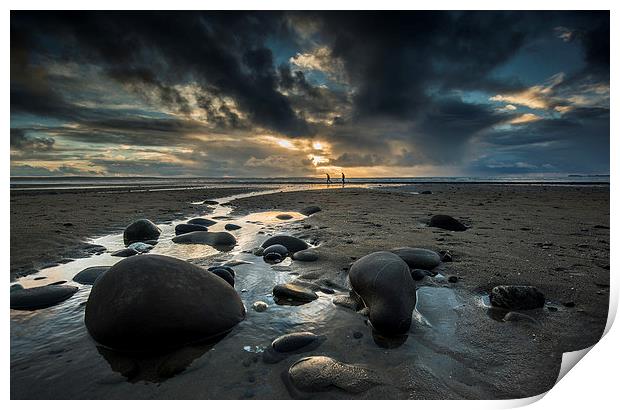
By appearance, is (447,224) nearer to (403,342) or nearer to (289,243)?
(289,243)

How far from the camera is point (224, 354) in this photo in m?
2.28

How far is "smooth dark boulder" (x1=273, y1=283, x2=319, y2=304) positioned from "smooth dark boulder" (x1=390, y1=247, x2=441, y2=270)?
157 cm

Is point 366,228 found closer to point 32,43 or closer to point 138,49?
point 138,49

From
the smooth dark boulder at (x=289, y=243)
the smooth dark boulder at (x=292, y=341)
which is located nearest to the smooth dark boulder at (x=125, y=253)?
the smooth dark boulder at (x=289, y=243)

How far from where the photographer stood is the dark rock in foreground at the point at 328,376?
1.93 meters

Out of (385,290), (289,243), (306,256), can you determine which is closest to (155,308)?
(385,290)

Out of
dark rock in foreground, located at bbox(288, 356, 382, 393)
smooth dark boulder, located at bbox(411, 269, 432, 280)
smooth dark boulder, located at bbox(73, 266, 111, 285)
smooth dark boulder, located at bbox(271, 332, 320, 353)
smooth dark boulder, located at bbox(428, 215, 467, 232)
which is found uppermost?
smooth dark boulder, located at bbox(428, 215, 467, 232)

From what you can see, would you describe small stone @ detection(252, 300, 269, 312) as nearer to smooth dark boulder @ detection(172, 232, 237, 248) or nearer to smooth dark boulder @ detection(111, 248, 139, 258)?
smooth dark boulder @ detection(172, 232, 237, 248)

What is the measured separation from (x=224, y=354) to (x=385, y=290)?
4.89ft

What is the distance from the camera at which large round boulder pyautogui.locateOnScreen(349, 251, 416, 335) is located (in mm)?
2609

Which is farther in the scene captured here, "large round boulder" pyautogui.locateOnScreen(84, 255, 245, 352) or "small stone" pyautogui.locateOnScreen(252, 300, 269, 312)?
"small stone" pyautogui.locateOnScreen(252, 300, 269, 312)

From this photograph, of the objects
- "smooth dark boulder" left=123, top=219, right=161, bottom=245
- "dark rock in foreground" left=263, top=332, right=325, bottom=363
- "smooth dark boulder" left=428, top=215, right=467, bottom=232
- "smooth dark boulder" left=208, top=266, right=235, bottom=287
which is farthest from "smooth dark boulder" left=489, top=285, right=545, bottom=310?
"smooth dark boulder" left=123, top=219, right=161, bottom=245

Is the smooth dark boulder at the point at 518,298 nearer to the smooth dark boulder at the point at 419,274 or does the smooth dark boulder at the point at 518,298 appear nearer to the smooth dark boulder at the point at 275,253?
the smooth dark boulder at the point at 419,274
